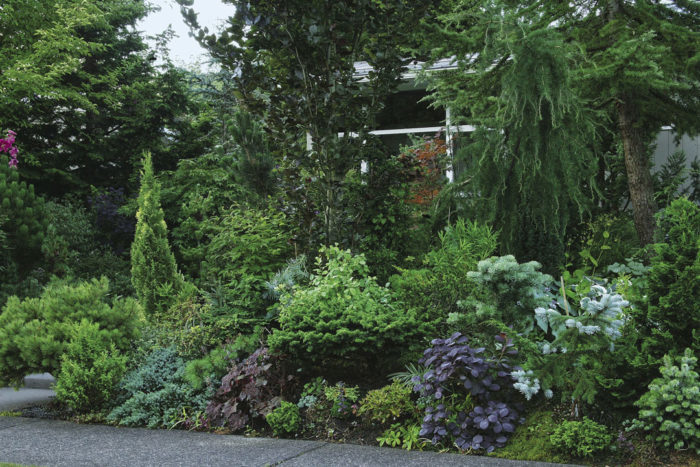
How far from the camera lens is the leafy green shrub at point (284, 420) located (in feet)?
15.8

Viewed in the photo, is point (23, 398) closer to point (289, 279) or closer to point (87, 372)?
→ point (87, 372)

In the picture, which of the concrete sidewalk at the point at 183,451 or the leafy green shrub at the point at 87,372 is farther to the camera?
the leafy green shrub at the point at 87,372

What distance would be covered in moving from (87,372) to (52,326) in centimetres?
78

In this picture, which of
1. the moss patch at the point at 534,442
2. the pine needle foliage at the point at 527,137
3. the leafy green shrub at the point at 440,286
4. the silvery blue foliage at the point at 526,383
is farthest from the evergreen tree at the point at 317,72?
the moss patch at the point at 534,442

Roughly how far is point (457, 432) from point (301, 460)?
1184 mm

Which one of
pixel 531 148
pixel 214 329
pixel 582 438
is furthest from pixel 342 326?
pixel 531 148

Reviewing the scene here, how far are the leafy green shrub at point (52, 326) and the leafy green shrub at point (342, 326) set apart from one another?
6.42 ft

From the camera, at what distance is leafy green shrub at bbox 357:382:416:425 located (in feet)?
15.2

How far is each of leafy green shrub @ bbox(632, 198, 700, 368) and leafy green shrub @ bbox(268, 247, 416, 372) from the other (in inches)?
73.8

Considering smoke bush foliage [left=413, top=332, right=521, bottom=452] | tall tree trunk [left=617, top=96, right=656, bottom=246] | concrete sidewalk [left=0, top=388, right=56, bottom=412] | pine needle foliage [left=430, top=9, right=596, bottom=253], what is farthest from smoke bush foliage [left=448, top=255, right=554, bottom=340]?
concrete sidewalk [left=0, top=388, right=56, bottom=412]

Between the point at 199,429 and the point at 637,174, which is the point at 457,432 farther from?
the point at 637,174

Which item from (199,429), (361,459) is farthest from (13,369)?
(361,459)

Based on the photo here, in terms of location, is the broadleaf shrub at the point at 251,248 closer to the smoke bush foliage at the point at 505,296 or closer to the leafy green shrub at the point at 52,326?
the leafy green shrub at the point at 52,326

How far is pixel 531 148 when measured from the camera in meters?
6.04
